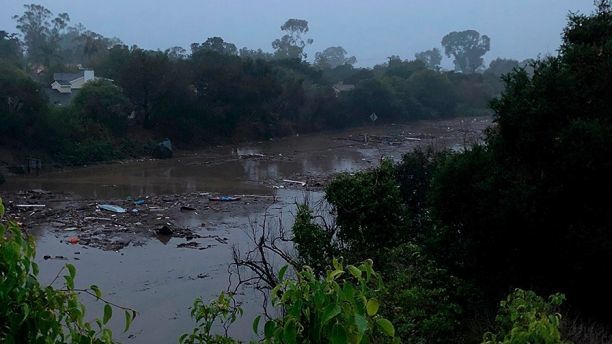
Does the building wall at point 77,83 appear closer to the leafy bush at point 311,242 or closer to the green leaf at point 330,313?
the leafy bush at point 311,242

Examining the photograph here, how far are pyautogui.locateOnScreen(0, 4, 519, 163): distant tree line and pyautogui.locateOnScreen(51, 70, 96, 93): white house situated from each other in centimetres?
79

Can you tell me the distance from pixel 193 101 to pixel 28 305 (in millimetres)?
36132

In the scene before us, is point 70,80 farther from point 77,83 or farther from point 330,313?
point 330,313

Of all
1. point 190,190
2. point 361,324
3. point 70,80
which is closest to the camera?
point 361,324

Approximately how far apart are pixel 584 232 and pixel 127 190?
19689mm

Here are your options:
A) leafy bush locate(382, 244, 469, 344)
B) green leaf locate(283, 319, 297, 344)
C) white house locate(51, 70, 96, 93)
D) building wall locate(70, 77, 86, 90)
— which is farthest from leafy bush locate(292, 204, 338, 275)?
building wall locate(70, 77, 86, 90)

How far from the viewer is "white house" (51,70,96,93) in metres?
39.8

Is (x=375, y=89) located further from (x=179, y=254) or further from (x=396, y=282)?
(x=396, y=282)

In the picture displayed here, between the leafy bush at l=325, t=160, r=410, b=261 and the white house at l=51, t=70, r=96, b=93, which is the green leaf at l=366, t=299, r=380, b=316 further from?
the white house at l=51, t=70, r=96, b=93

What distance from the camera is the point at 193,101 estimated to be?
37531mm

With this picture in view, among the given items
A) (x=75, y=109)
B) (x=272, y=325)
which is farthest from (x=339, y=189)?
(x=75, y=109)

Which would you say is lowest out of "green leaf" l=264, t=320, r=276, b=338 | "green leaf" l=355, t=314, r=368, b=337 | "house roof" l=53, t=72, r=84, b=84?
"green leaf" l=264, t=320, r=276, b=338

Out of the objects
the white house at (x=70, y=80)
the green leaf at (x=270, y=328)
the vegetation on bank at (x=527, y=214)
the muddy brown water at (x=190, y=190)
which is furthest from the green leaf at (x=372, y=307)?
the white house at (x=70, y=80)

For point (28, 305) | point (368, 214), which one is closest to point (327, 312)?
point (28, 305)
